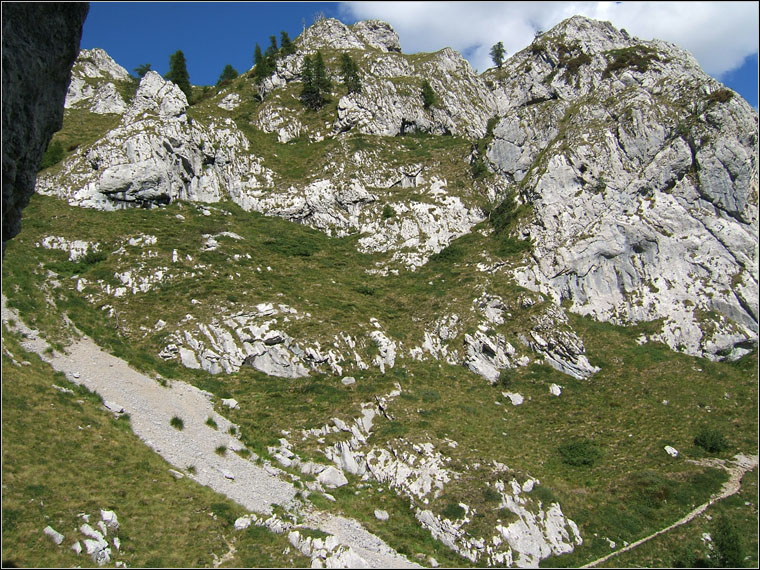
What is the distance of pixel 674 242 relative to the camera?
47.7 metres

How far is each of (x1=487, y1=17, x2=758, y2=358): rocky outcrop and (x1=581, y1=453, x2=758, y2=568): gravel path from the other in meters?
13.9

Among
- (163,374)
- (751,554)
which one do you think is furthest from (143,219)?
(751,554)

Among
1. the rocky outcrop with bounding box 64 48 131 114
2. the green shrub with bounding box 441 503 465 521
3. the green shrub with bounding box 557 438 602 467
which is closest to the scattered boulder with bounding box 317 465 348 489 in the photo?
the green shrub with bounding box 441 503 465 521

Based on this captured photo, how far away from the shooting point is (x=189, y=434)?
26.5m

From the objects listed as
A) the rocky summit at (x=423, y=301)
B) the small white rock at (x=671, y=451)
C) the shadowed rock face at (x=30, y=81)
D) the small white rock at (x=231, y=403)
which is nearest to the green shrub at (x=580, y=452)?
the rocky summit at (x=423, y=301)

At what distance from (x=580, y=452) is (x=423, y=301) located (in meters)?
20.5

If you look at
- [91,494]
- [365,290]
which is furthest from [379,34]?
[91,494]

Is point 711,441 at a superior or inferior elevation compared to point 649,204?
inferior

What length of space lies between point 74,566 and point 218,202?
48486 millimetres

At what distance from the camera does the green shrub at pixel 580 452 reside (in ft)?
101

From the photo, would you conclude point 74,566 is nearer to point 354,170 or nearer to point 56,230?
point 56,230

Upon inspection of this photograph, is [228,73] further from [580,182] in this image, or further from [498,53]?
[580,182]

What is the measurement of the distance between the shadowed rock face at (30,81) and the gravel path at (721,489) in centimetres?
2946

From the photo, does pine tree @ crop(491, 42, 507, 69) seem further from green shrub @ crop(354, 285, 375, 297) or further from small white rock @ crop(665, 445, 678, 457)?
small white rock @ crop(665, 445, 678, 457)
